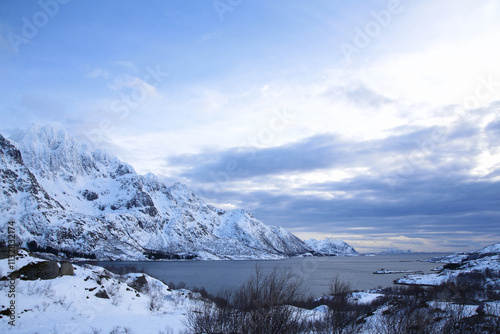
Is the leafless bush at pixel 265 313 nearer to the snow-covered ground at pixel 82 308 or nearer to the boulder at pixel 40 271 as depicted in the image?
the snow-covered ground at pixel 82 308

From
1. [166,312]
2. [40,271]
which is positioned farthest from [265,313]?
[166,312]

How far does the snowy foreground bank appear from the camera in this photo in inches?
709

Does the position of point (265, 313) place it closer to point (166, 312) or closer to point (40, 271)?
point (40, 271)

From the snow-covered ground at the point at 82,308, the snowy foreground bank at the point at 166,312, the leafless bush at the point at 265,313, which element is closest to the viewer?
the leafless bush at the point at 265,313

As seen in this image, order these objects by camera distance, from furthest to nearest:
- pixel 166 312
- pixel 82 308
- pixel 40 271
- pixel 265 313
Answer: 1. pixel 166 312
2. pixel 40 271
3. pixel 82 308
4. pixel 265 313

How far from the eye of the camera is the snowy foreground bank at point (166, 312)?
1800cm

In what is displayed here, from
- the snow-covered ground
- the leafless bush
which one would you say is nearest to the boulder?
the snow-covered ground

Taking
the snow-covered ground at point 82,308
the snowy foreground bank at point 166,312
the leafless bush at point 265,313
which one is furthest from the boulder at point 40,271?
the leafless bush at point 265,313

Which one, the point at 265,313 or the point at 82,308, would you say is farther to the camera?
the point at 82,308

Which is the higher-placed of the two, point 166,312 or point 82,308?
point 82,308

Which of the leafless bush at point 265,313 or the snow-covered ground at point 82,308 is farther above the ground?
the leafless bush at point 265,313

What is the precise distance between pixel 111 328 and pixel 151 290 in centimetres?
2543

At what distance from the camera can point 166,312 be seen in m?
39.1

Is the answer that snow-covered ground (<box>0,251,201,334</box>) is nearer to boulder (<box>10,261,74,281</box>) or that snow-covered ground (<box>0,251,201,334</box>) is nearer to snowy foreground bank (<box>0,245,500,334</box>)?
snowy foreground bank (<box>0,245,500,334</box>)
